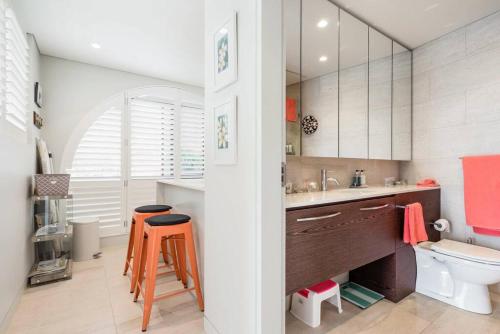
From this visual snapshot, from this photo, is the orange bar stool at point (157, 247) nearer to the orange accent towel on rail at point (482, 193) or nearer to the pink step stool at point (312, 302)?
the pink step stool at point (312, 302)

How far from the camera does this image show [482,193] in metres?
2.13

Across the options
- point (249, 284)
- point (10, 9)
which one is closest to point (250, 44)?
point (249, 284)

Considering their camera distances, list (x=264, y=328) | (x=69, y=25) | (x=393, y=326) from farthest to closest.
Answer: (x=69, y=25) → (x=393, y=326) → (x=264, y=328)

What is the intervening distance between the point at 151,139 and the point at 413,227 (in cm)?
346

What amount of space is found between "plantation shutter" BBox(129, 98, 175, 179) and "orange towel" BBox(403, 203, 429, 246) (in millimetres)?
3237

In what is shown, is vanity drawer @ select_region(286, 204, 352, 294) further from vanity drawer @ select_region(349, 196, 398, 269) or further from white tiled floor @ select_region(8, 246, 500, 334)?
white tiled floor @ select_region(8, 246, 500, 334)

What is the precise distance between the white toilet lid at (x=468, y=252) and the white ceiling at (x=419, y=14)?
201 centimetres

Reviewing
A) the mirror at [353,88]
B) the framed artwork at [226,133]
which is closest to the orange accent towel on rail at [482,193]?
the mirror at [353,88]

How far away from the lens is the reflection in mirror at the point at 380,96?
2488mm

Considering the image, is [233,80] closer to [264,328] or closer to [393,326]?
[264,328]

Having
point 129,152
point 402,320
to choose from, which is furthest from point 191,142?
point 402,320

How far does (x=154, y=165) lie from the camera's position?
12.6 feet

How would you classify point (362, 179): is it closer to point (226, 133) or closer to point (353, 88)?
point (353, 88)

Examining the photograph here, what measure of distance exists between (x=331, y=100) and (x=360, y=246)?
48.4 inches
